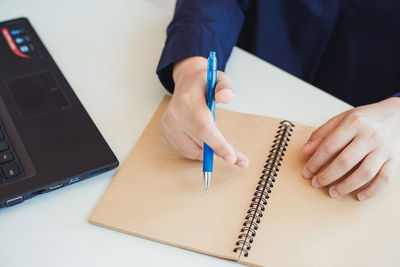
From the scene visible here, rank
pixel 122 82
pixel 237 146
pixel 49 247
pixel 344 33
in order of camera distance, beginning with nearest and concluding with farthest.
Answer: pixel 49 247, pixel 237 146, pixel 122 82, pixel 344 33

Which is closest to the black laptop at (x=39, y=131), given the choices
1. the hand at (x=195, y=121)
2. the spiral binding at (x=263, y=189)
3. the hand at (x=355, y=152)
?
the hand at (x=195, y=121)

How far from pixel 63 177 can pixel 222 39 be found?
42cm

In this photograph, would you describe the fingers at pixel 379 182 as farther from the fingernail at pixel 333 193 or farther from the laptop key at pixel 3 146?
the laptop key at pixel 3 146

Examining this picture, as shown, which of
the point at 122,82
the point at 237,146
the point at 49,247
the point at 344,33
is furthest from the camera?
the point at 344,33

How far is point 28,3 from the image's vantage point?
915 mm

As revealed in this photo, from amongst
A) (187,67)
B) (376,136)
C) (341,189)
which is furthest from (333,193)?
(187,67)

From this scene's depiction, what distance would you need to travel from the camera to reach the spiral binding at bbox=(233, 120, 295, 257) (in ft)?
1.68

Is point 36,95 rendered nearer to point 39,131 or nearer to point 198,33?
point 39,131

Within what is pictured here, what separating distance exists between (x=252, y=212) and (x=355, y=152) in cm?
19

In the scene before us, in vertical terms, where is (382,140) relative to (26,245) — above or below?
above

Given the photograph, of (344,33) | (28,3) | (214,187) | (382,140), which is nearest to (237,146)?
(214,187)

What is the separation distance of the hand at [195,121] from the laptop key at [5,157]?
23 centimetres

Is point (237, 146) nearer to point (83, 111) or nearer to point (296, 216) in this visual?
point (296, 216)

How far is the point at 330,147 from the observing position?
59 cm
